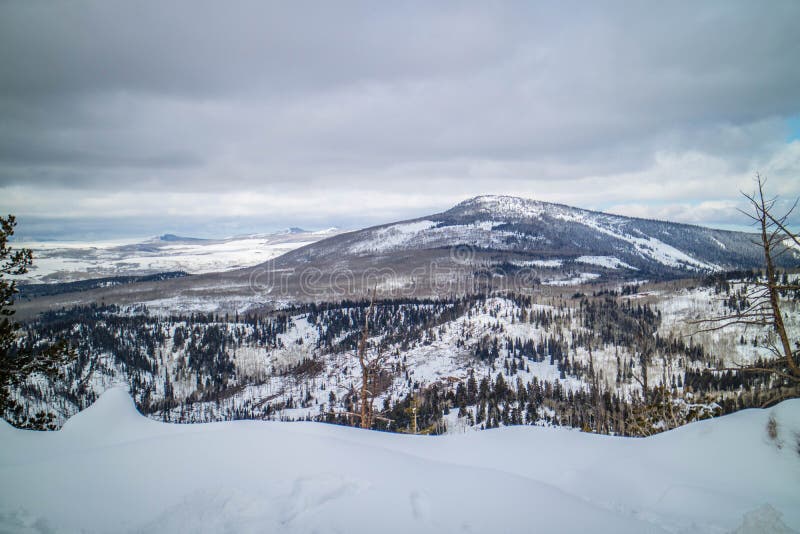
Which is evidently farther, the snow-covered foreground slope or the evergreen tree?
the evergreen tree

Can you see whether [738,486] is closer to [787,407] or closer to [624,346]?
[787,407]

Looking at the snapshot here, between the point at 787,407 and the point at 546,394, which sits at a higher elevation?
the point at 787,407

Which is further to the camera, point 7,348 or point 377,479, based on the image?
point 7,348

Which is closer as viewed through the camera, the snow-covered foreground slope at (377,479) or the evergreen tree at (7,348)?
the snow-covered foreground slope at (377,479)

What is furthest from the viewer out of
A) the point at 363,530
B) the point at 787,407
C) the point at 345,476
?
the point at 787,407

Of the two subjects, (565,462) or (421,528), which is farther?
(565,462)

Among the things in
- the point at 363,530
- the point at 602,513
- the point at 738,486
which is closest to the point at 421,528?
the point at 363,530

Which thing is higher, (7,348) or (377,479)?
(7,348)

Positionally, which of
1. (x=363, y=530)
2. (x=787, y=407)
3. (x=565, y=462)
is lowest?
(x=565, y=462)
